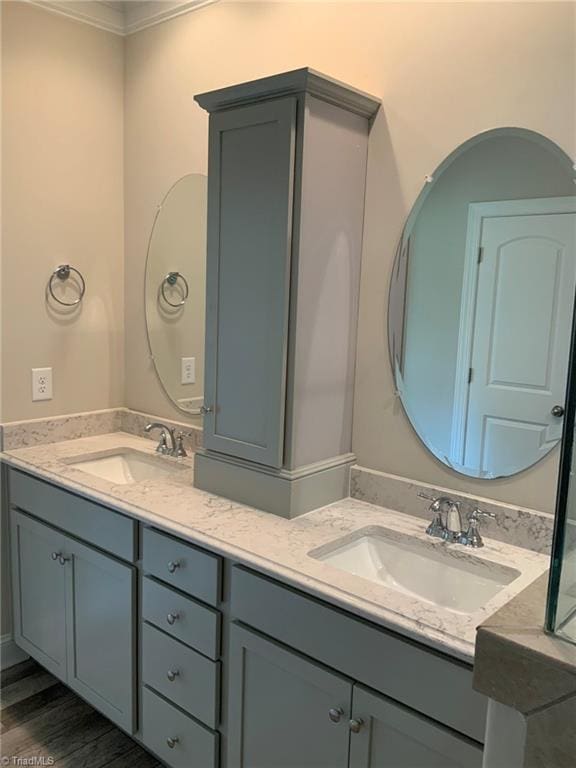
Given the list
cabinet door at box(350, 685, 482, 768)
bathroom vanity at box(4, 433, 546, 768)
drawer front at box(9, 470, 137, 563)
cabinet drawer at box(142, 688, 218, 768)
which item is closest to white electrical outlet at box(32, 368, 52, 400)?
bathroom vanity at box(4, 433, 546, 768)

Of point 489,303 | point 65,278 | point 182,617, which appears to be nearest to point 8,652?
point 182,617

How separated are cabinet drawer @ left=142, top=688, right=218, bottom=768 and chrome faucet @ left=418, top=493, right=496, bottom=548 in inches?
32.3

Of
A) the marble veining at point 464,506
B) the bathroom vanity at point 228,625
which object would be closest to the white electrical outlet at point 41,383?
the bathroom vanity at point 228,625

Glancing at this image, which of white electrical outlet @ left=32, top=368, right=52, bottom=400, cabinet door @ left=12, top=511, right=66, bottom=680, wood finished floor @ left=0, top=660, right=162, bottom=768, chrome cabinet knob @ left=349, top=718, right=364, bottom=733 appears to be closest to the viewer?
chrome cabinet knob @ left=349, top=718, right=364, bottom=733

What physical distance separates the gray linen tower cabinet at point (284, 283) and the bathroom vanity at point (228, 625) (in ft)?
0.53

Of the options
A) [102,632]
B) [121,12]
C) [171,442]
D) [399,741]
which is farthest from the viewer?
[121,12]

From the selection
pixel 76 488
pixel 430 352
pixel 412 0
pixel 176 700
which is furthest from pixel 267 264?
pixel 176 700

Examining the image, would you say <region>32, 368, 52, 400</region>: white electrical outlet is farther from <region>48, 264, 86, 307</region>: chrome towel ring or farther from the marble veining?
the marble veining

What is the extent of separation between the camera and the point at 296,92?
1674 millimetres

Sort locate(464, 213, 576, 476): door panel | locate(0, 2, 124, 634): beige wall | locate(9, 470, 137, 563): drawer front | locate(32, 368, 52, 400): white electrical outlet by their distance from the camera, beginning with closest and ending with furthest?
locate(464, 213, 576, 476): door panel → locate(9, 470, 137, 563): drawer front → locate(0, 2, 124, 634): beige wall → locate(32, 368, 52, 400): white electrical outlet

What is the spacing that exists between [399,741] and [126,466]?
1556mm

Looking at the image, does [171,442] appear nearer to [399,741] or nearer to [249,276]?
[249,276]

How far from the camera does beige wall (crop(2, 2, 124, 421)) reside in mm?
2359

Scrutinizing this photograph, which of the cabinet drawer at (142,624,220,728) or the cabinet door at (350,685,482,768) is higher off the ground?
the cabinet door at (350,685,482,768)
